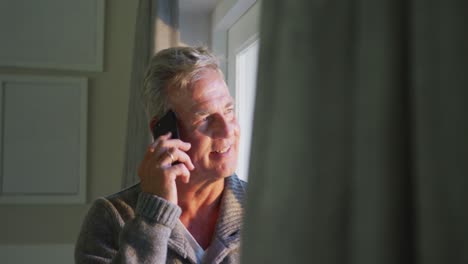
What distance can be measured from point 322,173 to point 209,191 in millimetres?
984

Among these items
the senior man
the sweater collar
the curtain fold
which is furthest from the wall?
the sweater collar

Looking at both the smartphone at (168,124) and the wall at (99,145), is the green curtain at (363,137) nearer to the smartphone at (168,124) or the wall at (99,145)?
the smartphone at (168,124)

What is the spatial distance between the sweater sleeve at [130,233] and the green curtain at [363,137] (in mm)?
771

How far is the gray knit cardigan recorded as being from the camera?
3.60 feet

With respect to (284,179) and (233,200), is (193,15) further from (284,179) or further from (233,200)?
(284,179)

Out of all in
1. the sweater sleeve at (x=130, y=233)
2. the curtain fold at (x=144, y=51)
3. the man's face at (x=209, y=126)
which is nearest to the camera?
the sweater sleeve at (x=130, y=233)

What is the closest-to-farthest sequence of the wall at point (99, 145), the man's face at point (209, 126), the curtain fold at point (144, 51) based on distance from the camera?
the man's face at point (209, 126)
the curtain fold at point (144, 51)
the wall at point (99, 145)

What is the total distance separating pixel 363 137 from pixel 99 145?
2.38 metres

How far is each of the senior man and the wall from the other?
4.25ft

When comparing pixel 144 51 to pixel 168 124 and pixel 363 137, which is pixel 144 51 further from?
pixel 363 137

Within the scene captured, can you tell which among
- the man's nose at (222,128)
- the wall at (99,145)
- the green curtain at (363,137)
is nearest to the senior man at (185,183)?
the man's nose at (222,128)

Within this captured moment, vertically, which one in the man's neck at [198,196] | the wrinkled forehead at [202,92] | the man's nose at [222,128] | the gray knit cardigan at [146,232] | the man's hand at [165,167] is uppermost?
the wrinkled forehead at [202,92]

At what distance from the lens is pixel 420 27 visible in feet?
0.96

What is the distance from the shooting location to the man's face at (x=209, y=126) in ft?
4.06
